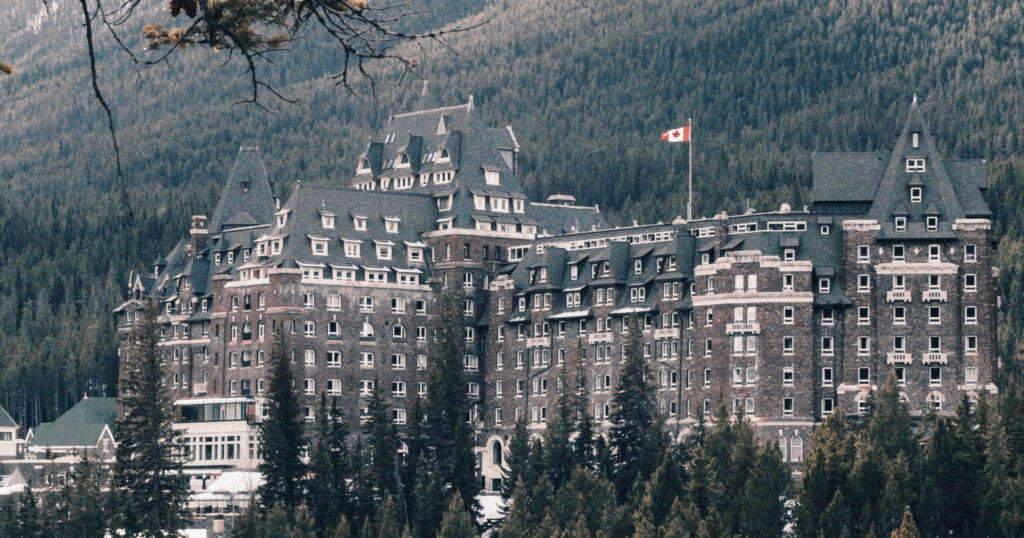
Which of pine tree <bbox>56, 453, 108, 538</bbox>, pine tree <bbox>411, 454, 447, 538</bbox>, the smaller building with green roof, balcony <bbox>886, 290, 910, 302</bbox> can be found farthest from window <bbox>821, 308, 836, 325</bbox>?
the smaller building with green roof

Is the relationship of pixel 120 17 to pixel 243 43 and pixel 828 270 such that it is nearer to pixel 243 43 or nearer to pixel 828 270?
pixel 243 43

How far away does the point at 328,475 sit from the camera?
5881 inches

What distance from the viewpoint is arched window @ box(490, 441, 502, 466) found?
17275 cm

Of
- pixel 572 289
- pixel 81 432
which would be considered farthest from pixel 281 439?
pixel 81 432

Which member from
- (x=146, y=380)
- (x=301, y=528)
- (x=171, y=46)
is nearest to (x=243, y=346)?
(x=146, y=380)

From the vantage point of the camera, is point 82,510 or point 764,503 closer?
point 764,503

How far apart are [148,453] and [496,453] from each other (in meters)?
32.3

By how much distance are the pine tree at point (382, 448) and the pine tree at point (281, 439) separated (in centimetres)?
598

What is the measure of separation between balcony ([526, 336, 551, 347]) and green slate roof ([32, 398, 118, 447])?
162 ft

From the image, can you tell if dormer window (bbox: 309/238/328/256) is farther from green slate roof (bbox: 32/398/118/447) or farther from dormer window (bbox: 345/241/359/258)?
green slate roof (bbox: 32/398/118/447)

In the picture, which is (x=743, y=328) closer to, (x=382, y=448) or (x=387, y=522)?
(x=382, y=448)

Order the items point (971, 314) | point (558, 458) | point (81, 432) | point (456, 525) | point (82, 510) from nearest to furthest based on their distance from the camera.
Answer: point (456, 525) < point (82, 510) < point (558, 458) < point (971, 314) < point (81, 432)

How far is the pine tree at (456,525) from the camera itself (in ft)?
437

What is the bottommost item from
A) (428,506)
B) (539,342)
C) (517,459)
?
(428,506)
